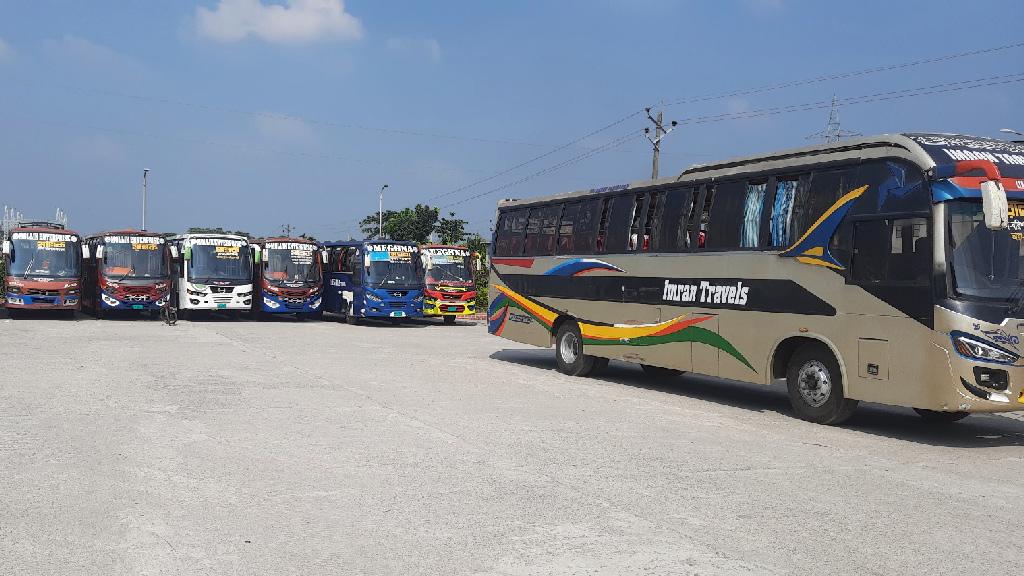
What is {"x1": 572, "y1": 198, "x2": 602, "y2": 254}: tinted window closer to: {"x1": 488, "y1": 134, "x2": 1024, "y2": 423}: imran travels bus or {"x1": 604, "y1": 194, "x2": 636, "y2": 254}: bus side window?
{"x1": 488, "y1": 134, "x2": 1024, "y2": 423}: imran travels bus

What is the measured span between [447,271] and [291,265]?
5.16 m

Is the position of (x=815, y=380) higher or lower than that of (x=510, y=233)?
lower

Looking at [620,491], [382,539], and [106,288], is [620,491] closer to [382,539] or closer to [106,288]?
[382,539]

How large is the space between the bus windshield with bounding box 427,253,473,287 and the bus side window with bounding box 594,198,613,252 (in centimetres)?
1588

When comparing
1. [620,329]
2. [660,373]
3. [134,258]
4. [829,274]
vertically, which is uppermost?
[134,258]

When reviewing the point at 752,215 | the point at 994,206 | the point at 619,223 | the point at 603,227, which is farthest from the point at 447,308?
the point at 994,206

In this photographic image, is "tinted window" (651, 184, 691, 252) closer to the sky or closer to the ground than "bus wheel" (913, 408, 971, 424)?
closer to the sky

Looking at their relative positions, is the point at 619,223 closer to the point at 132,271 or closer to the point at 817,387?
the point at 817,387

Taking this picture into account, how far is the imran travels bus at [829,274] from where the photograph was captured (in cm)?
961

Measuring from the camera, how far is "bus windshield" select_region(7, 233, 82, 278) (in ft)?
93.6

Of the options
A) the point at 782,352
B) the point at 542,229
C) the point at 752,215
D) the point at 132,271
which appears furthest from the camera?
the point at 132,271

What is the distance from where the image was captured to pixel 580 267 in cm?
1614

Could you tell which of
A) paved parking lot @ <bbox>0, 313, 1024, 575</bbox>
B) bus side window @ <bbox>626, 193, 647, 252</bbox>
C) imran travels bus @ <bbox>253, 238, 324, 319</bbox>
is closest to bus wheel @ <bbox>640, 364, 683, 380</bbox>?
paved parking lot @ <bbox>0, 313, 1024, 575</bbox>

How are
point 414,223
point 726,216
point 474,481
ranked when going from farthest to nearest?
point 414,223 → point 726,216 → point 474,481
